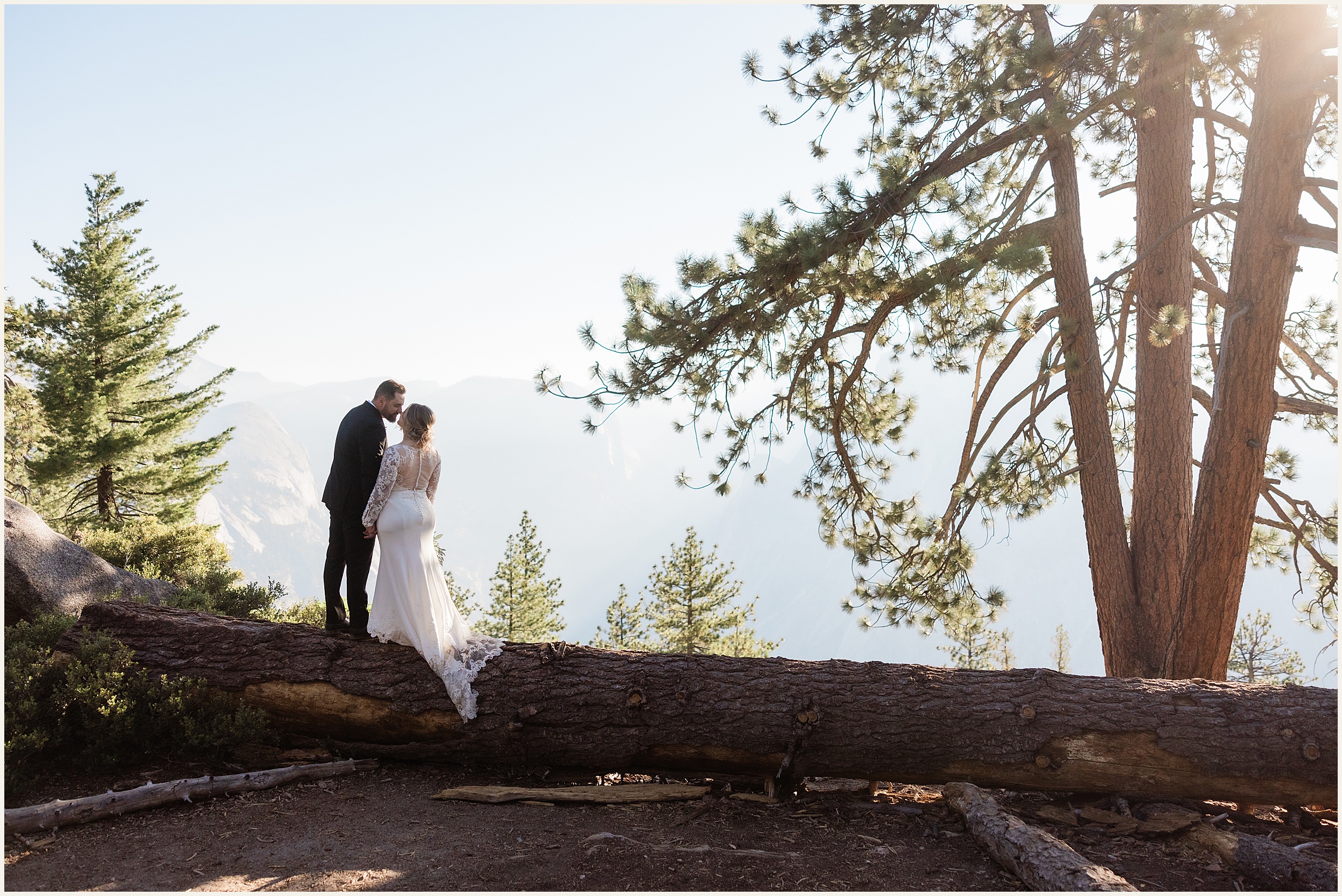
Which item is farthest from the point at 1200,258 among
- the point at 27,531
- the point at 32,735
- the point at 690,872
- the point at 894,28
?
the point at 27,531

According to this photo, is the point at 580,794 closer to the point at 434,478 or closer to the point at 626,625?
the point at 434,478

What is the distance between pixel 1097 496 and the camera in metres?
6.89

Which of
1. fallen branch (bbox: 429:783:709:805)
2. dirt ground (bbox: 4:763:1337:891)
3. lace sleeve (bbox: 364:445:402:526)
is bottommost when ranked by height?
dirt ground (bbox: 4:763:1337:891)

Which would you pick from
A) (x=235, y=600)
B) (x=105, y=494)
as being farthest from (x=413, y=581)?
(x=105, y=494)

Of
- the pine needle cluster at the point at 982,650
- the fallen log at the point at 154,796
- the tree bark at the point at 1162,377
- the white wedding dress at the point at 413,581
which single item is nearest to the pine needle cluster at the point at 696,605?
the pine needle cluster at the point at 982,650

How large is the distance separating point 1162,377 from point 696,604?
68.6 ft

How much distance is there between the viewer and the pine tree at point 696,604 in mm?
26312

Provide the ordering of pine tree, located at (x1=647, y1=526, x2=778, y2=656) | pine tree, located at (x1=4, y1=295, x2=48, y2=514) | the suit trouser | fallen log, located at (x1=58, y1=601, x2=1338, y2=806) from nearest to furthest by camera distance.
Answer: fallen log, located at (x1=58, y1=601, x2=1338, y2=806)
the suit trouser
pine tree, located at (x1=4, y1=295, x2=48, y2=514)
pine tree, located at (x1=647, y1=526, x2=778, y2=656)

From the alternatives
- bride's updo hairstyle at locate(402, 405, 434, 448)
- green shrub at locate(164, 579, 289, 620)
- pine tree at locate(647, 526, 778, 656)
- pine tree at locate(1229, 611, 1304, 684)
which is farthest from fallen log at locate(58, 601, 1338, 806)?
pine tree at locate(647, 526, 778, 656)

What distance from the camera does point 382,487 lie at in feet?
19.0

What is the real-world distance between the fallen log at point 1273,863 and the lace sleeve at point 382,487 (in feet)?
19.8

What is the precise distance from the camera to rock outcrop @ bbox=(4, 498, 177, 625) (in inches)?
280

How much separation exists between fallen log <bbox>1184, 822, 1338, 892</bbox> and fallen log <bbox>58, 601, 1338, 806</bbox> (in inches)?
19.1

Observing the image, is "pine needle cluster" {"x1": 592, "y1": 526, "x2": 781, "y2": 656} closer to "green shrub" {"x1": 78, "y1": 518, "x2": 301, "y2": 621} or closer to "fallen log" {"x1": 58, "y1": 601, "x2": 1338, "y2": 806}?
"green shrub" {"x1": 78, "y1": 518, "x2": 301, "y2": 621}
